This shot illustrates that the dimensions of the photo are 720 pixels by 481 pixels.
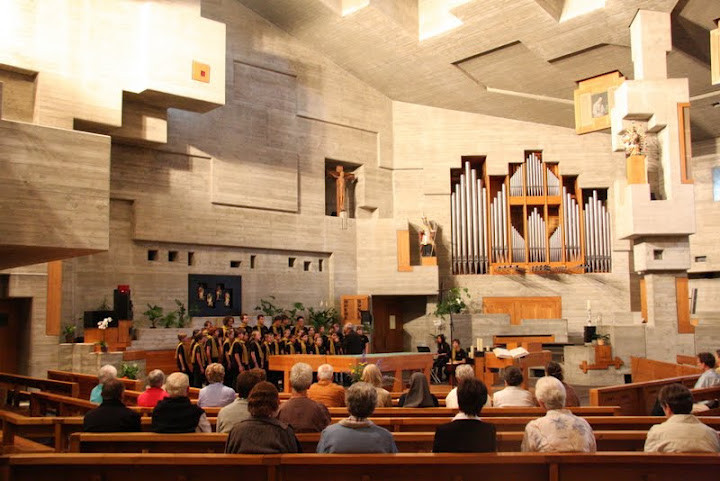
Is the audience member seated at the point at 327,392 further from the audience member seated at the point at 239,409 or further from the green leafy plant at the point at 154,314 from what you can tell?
the green leafy plant at the point at 154,314

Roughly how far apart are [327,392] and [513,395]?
153cm

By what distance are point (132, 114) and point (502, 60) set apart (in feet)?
26.8

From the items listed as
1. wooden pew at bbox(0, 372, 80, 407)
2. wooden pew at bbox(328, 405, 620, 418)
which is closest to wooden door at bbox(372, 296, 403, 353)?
wooden pew at bbox(0, 372, 80, 407)

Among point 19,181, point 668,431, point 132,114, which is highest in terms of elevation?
point 132,114

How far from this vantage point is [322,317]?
53.2 ft

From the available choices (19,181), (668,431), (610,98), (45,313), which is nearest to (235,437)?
(668,431)

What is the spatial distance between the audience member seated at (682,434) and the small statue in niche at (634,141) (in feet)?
31.9

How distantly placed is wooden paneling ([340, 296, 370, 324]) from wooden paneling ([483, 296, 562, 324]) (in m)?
3.29

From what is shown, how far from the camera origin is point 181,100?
1338 cm

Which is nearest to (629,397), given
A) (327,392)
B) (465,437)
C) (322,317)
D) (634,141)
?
(327,392)

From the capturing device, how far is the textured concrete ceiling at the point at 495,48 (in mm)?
13570

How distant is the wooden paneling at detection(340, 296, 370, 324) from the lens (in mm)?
16875

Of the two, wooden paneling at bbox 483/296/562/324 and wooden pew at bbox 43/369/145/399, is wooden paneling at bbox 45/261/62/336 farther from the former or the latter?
wooden paneling at bbox 483/296/562/324

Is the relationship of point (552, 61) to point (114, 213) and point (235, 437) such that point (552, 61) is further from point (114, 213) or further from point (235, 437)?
point (235, 437)
